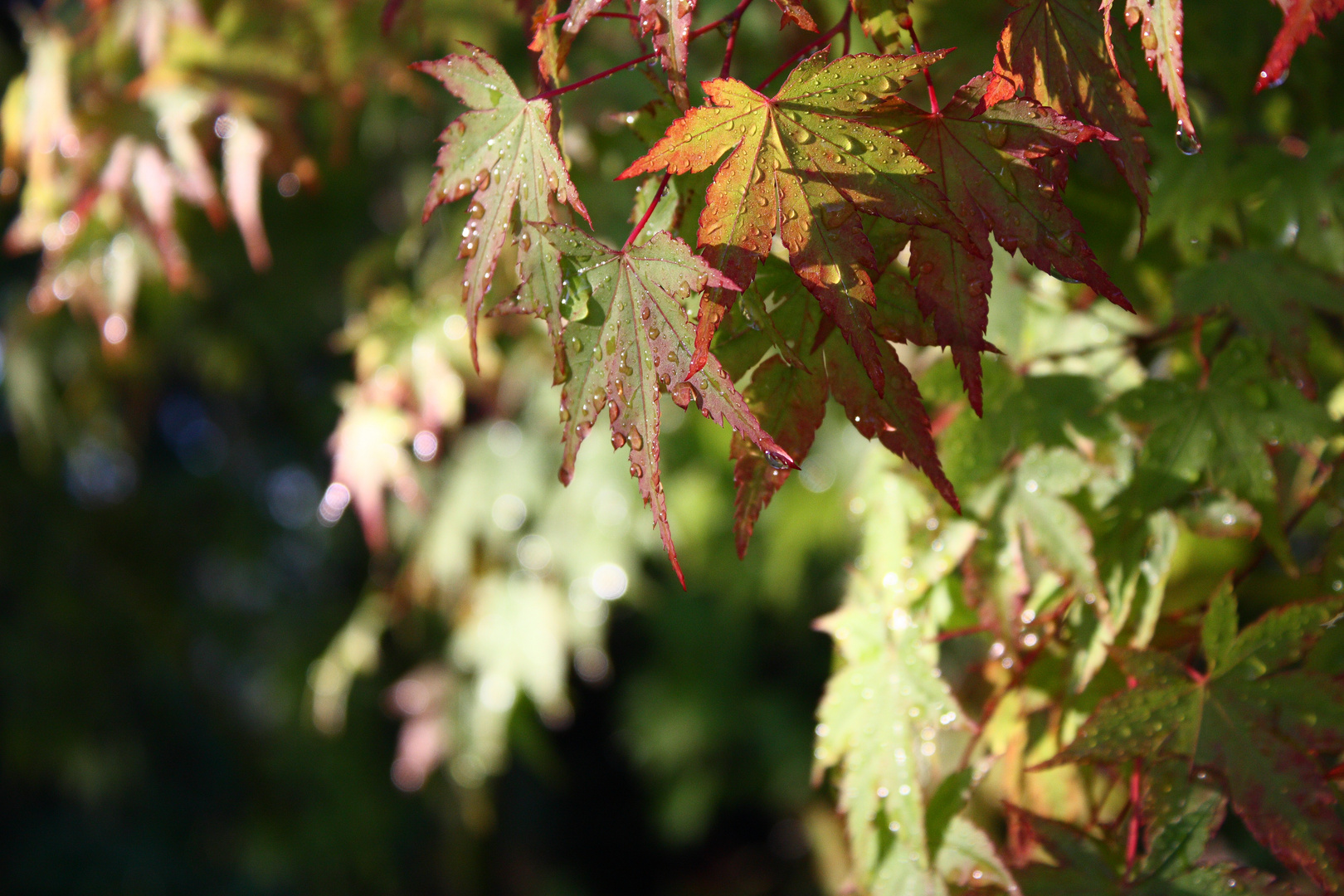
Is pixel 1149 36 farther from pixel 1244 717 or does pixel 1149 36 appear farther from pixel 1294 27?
pixel 1244 717

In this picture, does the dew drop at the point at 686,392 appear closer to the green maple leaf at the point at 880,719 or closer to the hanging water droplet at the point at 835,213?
the hanging water droplet at the point at 835,213

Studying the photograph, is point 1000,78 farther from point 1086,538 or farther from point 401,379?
point 401,379

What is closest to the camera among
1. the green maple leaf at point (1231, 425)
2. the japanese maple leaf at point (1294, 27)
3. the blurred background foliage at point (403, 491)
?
the japanese maple leaf at point (1294, 27)

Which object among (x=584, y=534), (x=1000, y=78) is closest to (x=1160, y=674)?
(x=1000, y=78)

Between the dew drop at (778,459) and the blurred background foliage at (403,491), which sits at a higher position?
the dew drop at (778,459)

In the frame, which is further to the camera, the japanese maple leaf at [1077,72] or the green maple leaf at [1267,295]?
the green maple leaf at [1267,295]

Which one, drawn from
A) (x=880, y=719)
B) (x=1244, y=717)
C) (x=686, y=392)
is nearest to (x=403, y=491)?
(x=880, y=719)

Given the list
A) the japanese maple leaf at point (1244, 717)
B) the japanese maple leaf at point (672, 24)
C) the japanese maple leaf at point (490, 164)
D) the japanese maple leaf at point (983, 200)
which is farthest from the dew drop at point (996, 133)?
the japanese maple leaf at point (1244, 717)
